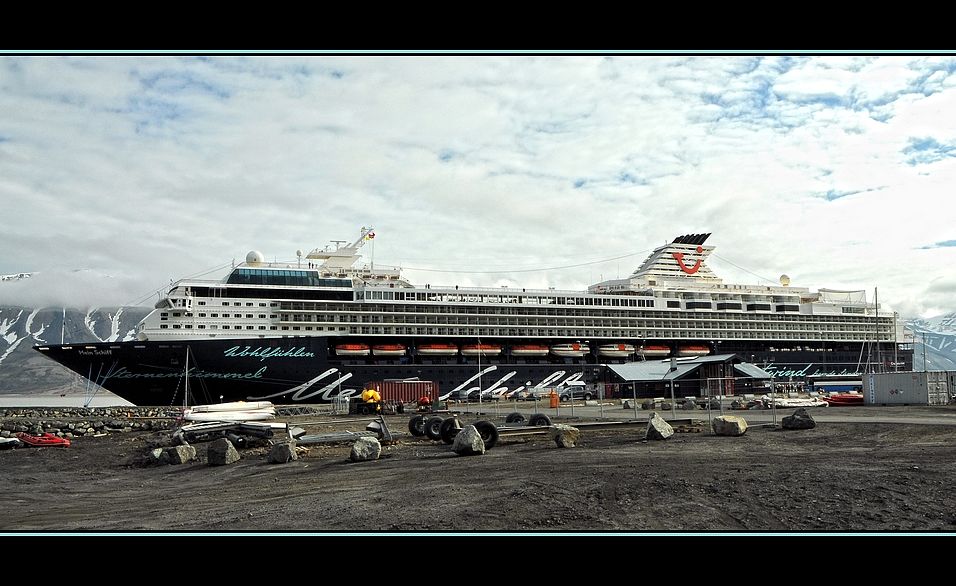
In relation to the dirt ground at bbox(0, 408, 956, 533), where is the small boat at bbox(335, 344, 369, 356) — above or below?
above

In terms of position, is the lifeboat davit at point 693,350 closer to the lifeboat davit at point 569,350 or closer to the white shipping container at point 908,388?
the lifeboat davit at point 569,350

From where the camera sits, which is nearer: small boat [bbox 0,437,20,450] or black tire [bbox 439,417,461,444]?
black tire [bbox 439,417,461,444]

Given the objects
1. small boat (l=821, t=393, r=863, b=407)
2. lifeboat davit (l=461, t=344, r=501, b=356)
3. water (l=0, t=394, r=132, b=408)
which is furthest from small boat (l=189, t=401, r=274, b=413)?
water (l=0, t=394, r=132, b=408)

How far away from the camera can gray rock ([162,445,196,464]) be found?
51.9ft

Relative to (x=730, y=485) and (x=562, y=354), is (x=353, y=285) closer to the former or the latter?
(x=562, y=354)

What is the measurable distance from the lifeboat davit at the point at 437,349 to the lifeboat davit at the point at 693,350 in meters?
22.0

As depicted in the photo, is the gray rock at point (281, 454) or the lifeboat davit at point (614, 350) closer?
the gray rock at point (281, 454)

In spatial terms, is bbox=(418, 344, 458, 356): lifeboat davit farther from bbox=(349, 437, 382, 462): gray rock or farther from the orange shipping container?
bbox=(349, 437, 382, 462): gray rock

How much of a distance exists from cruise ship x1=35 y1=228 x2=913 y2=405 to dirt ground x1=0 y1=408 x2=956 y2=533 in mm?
25600

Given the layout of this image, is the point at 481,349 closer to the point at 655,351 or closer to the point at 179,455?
the point at 655,351

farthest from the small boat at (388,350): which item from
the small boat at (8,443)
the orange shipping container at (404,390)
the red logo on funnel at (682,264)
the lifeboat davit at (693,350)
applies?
the red logo on funnel at (682,264)

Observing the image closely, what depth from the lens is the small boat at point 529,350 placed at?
5231cm

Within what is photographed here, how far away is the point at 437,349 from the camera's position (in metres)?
49.6
